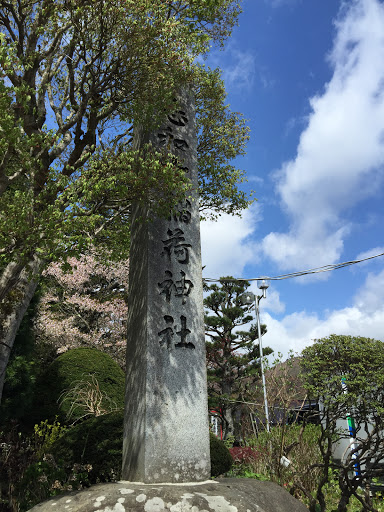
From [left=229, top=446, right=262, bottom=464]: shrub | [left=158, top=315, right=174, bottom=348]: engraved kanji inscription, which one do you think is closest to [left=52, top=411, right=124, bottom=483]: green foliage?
[left=158, top=315, right=174, bottom=348]: engraved kanji inscription

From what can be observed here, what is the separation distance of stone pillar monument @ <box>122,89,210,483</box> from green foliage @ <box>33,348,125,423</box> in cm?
555

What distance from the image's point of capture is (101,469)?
19.0ft

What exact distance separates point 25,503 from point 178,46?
6.20 metres

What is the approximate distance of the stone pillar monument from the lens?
4.34 m

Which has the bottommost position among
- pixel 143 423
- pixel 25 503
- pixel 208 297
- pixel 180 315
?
pixel 25 503

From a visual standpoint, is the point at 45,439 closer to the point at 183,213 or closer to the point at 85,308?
the point at 183,213

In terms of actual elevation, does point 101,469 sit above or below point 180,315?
below

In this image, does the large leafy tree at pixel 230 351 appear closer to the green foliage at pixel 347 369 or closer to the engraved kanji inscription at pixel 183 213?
the green foliage at pixel 347 369

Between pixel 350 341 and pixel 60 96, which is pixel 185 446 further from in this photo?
pixel 350 341

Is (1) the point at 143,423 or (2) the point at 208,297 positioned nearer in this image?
(1) the point at 143,423

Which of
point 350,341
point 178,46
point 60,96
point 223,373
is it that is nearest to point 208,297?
point 223,373

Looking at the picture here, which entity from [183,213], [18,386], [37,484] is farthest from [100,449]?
[18,386]

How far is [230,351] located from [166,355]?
1475cm

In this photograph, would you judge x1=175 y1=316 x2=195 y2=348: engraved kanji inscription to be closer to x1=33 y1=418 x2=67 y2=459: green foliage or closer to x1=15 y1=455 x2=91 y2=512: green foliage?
x1=15 y1=455 x2=91 y2=512: green foliage
